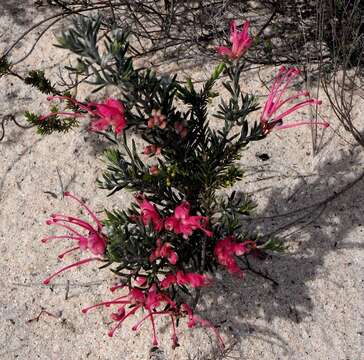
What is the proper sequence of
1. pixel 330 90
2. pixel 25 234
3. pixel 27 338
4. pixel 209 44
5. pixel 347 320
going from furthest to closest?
pixel 209 44
pixel 330 90
pixel 25 234
pixel 27 338
pixel 347 320

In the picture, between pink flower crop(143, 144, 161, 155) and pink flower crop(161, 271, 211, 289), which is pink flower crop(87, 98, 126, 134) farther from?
pink flower crop(161, 271, 211, 289)

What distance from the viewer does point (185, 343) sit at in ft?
6.72

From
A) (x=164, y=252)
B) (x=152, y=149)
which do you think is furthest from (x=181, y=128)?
(x=164, y=252)

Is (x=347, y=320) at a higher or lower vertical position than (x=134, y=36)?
lower

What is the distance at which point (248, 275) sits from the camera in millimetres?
2162

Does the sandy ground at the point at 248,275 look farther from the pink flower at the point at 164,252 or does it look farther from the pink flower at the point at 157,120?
the pink flower at the point at 157,120

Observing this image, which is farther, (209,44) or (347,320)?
(209,44)

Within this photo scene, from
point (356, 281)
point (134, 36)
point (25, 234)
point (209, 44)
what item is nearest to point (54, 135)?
point (25, 234)

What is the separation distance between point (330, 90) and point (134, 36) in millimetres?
1229

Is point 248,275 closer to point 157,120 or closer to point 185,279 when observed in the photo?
point 185,279

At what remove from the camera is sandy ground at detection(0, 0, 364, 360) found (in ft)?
6.69

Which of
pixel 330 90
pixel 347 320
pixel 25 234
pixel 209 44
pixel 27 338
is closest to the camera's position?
pixel 347 320

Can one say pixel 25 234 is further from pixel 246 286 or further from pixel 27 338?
pixel 246 286

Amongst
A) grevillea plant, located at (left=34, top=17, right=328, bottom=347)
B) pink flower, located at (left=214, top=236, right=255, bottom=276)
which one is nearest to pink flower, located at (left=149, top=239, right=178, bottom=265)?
grevillea plant, located at (left=34, top=17, right=328, bottom=347)
